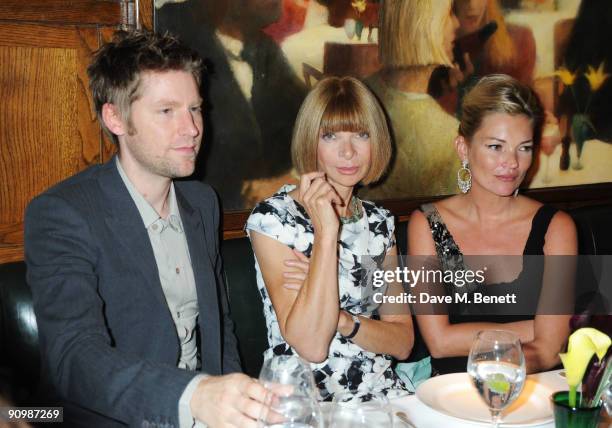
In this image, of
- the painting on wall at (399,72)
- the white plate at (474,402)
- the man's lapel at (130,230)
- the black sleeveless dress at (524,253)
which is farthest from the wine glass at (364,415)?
the painting on wall at (399,72)

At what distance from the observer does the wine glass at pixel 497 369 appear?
149 cm

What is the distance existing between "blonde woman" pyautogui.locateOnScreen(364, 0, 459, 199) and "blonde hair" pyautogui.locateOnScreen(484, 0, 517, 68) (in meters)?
0.22

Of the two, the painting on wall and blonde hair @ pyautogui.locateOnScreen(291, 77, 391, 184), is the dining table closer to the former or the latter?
blonde hair @ pyautogui.locateOnScreen(291, 77, 391, 184)

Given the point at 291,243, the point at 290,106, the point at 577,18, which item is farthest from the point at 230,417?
the point at 577,18

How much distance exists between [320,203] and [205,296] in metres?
0.47

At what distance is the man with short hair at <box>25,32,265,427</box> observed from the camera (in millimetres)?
1710

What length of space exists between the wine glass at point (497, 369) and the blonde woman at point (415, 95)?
1.73 m

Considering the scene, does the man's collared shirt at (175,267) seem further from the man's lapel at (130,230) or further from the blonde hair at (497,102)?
the blonde hair at (497,102)

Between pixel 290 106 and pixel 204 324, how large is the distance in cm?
106

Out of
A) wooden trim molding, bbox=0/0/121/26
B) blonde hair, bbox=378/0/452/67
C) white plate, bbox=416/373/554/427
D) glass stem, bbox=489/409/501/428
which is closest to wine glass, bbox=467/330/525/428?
glass stem, bbox=489/409/501/428

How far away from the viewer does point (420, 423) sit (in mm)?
1610

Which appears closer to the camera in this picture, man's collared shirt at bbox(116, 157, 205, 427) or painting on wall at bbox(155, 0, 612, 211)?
man's collared shirt at bbox(116, 157, 205, 427)

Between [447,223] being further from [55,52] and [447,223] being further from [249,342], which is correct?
[55,52]

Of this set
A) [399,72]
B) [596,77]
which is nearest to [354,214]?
[399,72]
